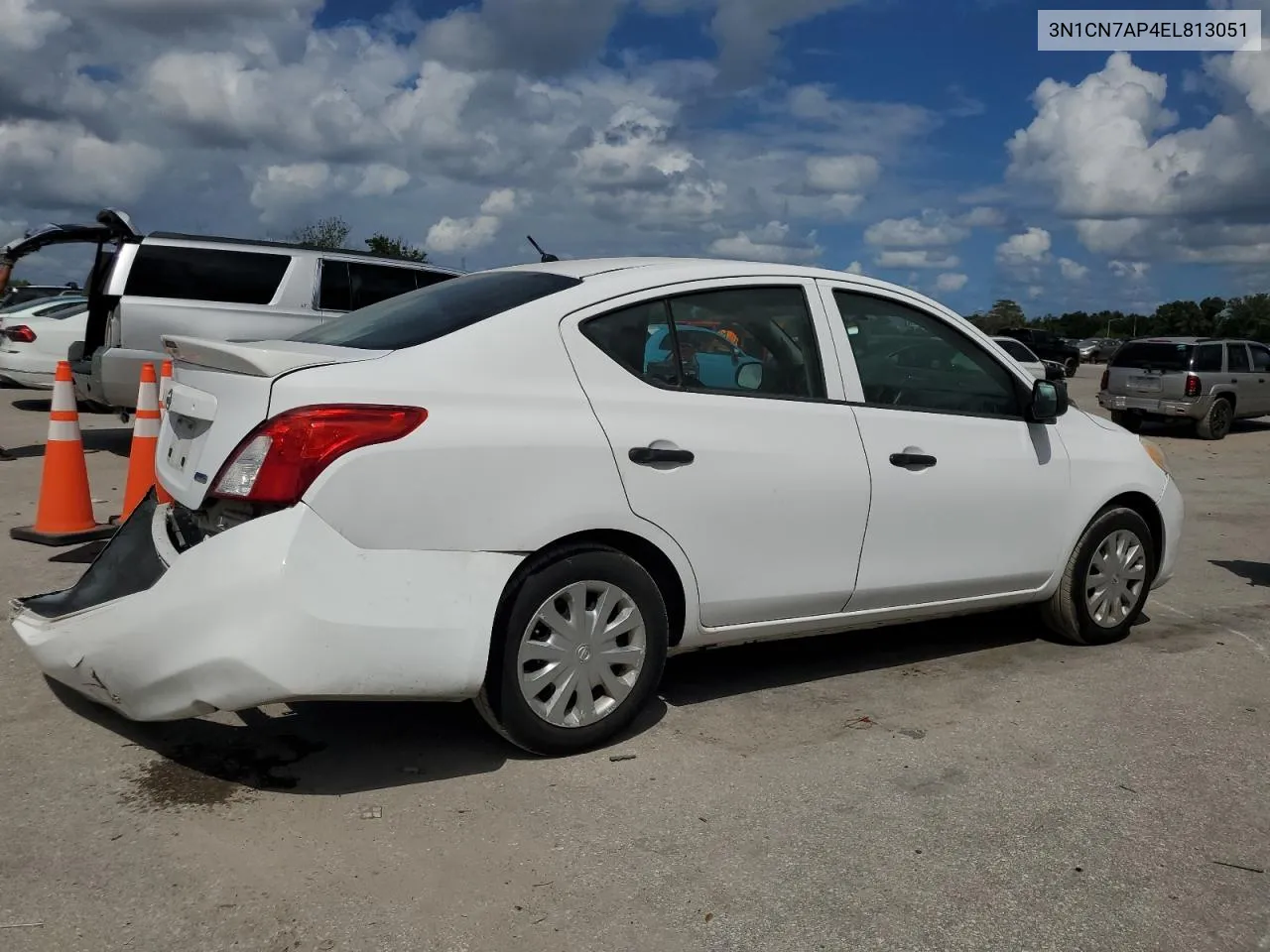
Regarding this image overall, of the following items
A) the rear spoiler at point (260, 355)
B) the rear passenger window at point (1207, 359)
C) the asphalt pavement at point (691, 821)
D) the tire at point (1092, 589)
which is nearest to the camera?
the asphalt pavement at point (691, 821)

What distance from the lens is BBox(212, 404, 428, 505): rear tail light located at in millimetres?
3223

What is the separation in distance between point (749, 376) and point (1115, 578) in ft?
7.82

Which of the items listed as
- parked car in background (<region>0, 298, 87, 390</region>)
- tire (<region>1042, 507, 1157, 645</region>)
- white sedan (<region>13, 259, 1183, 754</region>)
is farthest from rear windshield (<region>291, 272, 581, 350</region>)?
parked car in background (<region>0, 298, 87, 390</region>)

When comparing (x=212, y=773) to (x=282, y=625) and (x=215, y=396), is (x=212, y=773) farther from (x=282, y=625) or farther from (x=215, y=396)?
(x=215, y=396)

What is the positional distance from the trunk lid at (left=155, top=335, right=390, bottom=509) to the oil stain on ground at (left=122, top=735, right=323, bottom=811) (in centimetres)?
85

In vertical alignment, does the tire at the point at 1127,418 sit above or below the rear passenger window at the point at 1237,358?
below

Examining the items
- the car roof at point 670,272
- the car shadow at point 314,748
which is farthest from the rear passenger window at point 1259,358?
the car shadow at point 314,748

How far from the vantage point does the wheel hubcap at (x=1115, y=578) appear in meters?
5.35

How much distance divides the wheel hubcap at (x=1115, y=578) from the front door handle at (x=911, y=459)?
1287 mm

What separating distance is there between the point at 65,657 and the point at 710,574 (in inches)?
82.7

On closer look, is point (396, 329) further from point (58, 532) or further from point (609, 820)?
point (58, 532)

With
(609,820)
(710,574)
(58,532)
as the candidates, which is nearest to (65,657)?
(609,820)

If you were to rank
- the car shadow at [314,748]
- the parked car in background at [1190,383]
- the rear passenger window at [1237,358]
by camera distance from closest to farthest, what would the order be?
the car shadow at [314,748] → the parked car in background at [1190,383] → the rear passenger window at [1237,358]

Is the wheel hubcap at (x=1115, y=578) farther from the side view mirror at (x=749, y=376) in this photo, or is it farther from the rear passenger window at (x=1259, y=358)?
the rear passenger window at (x=1259, y=358)
